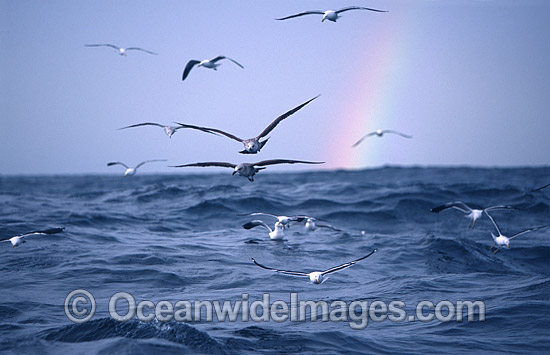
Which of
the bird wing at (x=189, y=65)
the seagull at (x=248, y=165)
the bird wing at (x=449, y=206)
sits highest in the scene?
the bird wing at (x=189, y=65)

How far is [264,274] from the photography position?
1411cm

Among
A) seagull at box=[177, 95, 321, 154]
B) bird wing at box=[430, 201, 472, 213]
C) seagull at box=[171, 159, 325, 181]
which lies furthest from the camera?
bird wing at box=[430, 201, 472, 213]

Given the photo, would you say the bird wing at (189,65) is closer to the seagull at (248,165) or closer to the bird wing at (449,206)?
the seagull at (248,165)

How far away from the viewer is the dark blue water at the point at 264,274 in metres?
9.27

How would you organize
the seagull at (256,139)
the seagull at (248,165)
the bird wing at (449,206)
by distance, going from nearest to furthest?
the seagull at (248,165) < the seagull at (256,139) < the bird wing at (449,206)

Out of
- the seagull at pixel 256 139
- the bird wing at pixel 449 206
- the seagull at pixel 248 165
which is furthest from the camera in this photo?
the bird wing at pixel 449 206

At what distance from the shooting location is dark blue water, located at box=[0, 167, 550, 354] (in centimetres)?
927

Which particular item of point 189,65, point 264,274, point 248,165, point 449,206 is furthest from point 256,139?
point 449,206

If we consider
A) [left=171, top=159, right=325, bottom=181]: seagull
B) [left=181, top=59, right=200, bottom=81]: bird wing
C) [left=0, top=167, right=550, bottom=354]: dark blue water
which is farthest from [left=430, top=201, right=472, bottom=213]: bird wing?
[left=181, top=59, right=200, bottom=81]: bird wing

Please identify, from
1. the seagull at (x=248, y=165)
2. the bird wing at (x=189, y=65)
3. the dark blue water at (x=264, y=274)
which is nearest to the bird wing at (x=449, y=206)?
the dark blue water at (x=264, y=274)

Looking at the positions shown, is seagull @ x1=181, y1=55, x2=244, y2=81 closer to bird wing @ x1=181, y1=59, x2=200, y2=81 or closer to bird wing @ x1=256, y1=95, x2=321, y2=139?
bird wing @ x1=181, y1=59, x2=200, y2=81

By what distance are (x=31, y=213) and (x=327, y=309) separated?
18681mm

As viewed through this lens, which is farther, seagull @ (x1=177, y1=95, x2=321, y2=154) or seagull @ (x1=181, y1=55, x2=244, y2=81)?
seagull @ (x1=181, y1=55, x2=244, y2=81)

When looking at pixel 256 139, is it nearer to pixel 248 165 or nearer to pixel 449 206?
pixel 248 165
